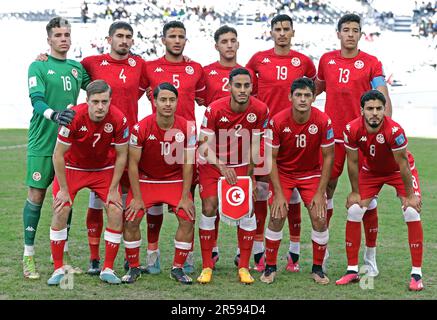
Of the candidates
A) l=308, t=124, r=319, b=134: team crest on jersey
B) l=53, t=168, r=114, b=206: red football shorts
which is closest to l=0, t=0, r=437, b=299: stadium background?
l=53, t=168, r=114, b=206: red football shorts

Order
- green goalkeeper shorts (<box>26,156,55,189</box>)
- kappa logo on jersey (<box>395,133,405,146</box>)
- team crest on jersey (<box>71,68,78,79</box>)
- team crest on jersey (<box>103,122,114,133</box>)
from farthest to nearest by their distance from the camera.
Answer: team crest on jersey (<box>71,68,78,79</box>) → green goalkeeper shorts (<box>26,156,55,189</box>) → team crest on jersey (<box>103,122,114,133</box>) → kappa logo on jersey (<box>395,133,405,146</box>)

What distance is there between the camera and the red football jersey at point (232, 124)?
244 inches

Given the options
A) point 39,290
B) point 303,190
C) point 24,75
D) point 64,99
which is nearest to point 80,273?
point 39,290

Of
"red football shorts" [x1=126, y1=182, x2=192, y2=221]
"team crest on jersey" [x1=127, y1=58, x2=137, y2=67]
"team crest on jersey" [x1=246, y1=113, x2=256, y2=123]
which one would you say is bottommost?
"red football shorts" [x1=126, y1=182, x2=192, y2=221]

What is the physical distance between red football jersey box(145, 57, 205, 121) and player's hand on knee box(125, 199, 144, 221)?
0.98m

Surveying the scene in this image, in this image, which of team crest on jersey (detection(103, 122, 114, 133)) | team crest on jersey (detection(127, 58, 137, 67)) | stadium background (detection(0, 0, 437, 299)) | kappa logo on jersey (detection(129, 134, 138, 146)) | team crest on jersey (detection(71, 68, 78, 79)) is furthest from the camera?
stadium background (detection(0, 0, 437, 299))

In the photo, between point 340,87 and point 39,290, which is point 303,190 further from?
point 39,290

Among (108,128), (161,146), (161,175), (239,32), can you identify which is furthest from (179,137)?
(239,32)

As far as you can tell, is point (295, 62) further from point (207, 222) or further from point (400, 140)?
point (207, 222)

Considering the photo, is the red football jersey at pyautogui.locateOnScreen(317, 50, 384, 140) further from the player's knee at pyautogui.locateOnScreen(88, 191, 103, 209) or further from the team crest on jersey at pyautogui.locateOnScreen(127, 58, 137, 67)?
the player's knee at pyautogui.locateOnScreen(88, 191, 103, 209)

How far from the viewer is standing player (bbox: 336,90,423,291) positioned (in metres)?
5.82

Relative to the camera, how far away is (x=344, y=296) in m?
5.61

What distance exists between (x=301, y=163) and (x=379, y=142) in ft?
2.25

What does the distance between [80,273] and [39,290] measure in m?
0.64
